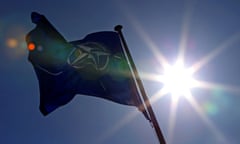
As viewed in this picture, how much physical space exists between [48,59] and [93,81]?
1443mm

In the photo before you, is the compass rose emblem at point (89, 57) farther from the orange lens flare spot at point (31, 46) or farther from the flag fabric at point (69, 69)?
the orange lens flare spot at point (31, 46)

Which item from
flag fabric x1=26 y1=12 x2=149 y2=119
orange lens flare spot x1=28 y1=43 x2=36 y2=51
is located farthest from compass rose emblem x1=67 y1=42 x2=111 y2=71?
orange lens flare spot x1=28 y1=43 x2=36 y2=51

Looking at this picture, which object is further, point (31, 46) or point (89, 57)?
point (89, 57)

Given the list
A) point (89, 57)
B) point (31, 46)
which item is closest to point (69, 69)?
point (89, 57)

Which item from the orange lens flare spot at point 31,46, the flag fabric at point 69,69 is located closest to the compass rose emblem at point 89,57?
the flag fabric at point 69,69

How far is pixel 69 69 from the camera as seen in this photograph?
9.70 m

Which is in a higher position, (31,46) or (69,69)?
(31,46)

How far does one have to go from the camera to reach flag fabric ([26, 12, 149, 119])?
9.44 metres

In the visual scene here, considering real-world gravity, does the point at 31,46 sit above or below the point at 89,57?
above

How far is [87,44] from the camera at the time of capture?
9.96 meters

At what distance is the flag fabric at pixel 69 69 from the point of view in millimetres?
9438

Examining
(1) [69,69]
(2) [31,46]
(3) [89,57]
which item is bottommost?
(1) [69,69]

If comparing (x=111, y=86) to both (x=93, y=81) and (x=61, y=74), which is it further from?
(x=61, y=74)

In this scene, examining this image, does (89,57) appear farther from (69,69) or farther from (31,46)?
(31,46)
